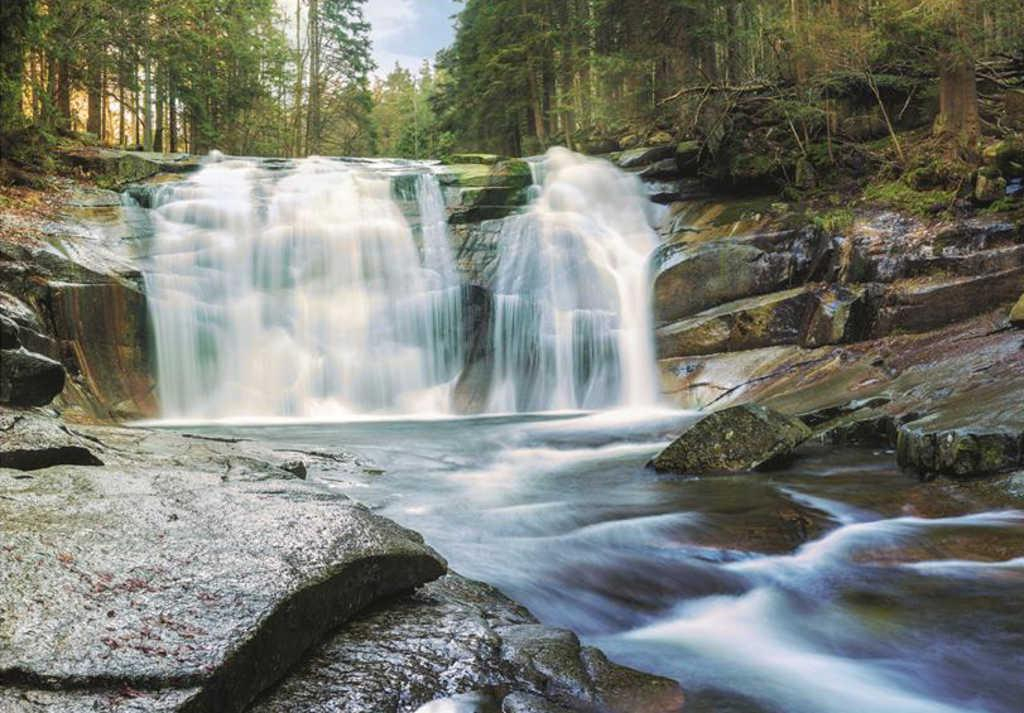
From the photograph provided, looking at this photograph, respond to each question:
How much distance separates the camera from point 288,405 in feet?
43.0

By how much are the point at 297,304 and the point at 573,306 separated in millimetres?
5606

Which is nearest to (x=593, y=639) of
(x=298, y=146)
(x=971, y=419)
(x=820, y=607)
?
(x=820, y=607)

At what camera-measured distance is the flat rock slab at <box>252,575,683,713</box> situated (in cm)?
248

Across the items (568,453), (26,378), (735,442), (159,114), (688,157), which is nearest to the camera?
(26,378)

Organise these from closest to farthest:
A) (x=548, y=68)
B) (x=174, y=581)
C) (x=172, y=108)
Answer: (x=174, y=581) → (x=548, y=68) → (x=172, y=108)

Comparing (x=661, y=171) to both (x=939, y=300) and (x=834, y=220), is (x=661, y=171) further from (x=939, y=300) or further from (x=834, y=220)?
(x=939, y=300)

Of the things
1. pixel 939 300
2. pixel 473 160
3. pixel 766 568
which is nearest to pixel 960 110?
pixel 939 300

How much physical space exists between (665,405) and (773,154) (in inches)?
259

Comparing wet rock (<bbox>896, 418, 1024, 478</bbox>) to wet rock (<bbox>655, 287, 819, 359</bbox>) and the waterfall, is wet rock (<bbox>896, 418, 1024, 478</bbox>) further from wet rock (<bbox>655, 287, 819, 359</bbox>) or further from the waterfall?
the waterfall

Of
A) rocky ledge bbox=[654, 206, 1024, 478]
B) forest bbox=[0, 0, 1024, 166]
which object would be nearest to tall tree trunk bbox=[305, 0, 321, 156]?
forest bbox=[0, 0, 1024, 166]

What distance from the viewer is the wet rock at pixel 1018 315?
8.77 metres

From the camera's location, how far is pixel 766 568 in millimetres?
4824

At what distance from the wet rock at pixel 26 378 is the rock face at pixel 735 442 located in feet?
19.1

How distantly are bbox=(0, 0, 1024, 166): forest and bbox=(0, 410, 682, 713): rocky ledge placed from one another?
10.5 meters
